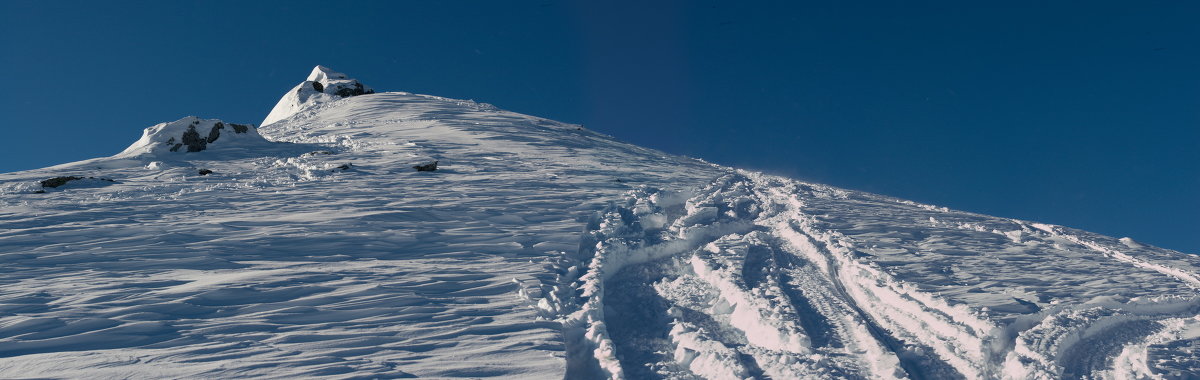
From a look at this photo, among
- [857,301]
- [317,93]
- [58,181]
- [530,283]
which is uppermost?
[317,93]

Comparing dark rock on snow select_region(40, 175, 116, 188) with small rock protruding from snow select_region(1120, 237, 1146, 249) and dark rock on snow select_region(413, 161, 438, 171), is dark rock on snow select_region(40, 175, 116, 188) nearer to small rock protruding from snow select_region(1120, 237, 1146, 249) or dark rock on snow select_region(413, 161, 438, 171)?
dark rock on snow select_region(413, 161, 438, 171)

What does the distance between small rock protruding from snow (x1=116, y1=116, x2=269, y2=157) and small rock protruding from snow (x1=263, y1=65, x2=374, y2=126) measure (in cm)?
1536

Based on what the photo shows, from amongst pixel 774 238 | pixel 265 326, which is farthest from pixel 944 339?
pixel 265 326

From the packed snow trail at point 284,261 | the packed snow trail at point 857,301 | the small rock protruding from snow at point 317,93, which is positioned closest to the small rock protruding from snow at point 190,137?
the packed snow trail at point 284,261

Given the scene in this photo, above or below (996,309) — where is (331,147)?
above

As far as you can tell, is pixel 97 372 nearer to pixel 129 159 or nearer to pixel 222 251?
pixel 222 251

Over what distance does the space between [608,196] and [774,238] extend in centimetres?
411

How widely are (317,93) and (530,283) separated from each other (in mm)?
33017

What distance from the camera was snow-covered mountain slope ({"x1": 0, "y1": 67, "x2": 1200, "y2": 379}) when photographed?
6379 mm

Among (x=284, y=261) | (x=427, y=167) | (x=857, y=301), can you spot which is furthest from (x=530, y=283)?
(x=427, y=167)

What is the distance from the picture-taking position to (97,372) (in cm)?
545

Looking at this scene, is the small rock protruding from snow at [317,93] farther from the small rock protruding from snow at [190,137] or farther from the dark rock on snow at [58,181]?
the dark rock on snow at [58,181]

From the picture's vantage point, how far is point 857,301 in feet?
29.1

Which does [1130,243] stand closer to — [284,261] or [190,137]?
[284,261]
